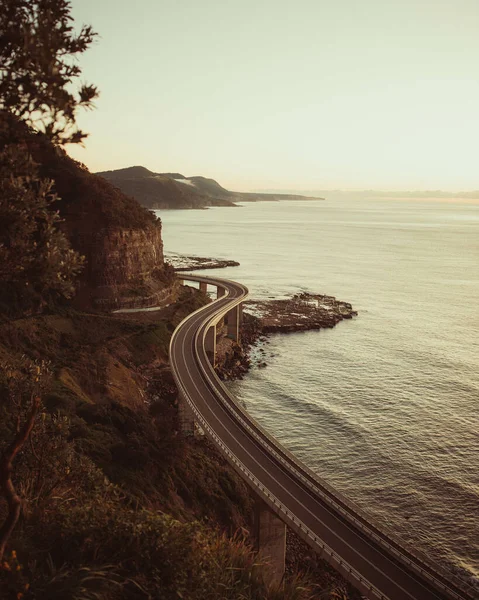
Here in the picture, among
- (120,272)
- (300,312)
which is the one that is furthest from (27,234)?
(300,312)

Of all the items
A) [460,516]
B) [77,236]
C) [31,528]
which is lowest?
[460,516]

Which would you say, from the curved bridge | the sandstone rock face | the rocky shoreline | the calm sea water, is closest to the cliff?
the sandstone rock face

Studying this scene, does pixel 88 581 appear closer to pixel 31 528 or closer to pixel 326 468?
pixel 31 528

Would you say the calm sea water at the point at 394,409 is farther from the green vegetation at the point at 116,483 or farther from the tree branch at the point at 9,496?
the tree branch at the point at 9,496

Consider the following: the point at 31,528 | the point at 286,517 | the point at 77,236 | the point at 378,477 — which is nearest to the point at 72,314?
the point at 77,236

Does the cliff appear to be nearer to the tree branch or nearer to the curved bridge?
the curved bridge

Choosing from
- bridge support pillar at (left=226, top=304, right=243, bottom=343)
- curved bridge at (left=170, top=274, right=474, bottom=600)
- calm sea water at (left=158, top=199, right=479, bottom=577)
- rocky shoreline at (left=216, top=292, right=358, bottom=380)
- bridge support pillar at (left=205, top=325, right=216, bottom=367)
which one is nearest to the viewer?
curved bridge at (left=170, top=274, right=474, bottom=600)
